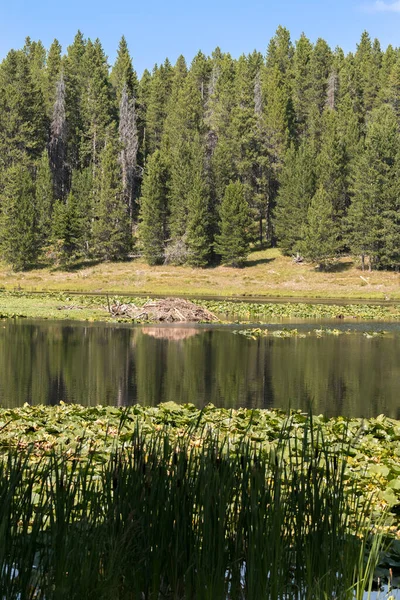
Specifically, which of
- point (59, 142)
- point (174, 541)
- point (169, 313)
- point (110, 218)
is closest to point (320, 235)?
point (110, 218)

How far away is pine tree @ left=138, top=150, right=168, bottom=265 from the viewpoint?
80000mm

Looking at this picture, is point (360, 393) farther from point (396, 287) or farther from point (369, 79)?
point (369, 79)

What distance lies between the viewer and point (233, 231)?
77562 millimetres

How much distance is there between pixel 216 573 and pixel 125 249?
78.4m

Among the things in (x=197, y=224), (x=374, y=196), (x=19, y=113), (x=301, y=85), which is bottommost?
(x=197, y=224)

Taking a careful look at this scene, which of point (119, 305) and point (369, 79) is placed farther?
point (369, 79)

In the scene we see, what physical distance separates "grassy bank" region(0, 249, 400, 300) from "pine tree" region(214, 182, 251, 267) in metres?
1.45

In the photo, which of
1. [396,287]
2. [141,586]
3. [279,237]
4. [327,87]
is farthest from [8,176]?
[141,586]

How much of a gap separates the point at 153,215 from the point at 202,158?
932 cm

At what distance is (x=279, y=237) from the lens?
271 feet

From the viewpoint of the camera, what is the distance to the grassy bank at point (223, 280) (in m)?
68.2

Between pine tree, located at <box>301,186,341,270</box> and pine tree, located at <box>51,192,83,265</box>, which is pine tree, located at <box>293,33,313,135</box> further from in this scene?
pine tree, located at <box>51,192,83,265</box>

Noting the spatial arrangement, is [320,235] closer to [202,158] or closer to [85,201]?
[202,158]

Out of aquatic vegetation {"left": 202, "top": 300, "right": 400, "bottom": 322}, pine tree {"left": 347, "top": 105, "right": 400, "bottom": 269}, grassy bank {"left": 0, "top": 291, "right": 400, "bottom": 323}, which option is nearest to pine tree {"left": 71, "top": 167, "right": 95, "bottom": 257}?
pine tree {"left": 347, "top": 105, "right": 400, "bottom": 269}
